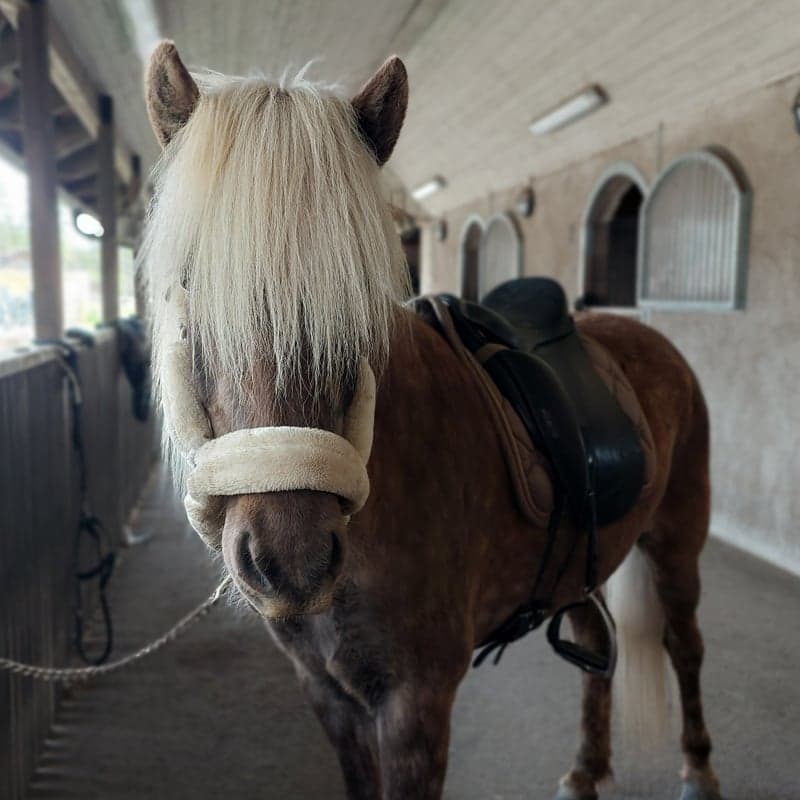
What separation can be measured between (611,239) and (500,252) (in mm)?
1891

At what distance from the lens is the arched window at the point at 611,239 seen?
5.68 metres

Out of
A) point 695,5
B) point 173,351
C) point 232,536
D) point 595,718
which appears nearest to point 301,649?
point 232,536

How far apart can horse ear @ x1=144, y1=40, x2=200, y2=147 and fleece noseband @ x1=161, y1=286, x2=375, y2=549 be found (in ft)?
0.77

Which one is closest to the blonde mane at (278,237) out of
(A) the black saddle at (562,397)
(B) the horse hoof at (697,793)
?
(A) the black saddle at (562,397)

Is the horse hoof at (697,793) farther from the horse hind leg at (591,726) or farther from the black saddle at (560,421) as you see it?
the black saddle at (560,421)

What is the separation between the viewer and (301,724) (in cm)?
225

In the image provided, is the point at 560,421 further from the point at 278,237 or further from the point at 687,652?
the point at 687,652

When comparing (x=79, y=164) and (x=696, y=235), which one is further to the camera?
(x=79, y=164)

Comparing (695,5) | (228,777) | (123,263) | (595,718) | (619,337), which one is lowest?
(228,777)

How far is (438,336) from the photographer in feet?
4.40

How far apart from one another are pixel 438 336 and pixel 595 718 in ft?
3.93

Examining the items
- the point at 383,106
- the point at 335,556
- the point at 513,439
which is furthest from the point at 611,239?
the point at 335,556

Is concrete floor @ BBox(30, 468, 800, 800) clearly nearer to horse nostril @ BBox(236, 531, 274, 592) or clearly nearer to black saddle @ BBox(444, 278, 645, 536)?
black saddle @ BBox(444, 278, 645, 536)

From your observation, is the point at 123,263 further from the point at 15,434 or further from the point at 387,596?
the point at 387,596
